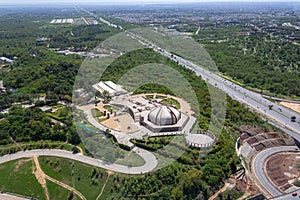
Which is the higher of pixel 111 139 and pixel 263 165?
pixel 111 139

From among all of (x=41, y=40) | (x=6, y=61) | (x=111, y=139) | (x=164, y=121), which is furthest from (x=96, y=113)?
(x=41, y=40)

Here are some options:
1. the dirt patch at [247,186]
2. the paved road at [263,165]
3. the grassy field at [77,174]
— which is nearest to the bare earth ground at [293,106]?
the paved road at [263,165]

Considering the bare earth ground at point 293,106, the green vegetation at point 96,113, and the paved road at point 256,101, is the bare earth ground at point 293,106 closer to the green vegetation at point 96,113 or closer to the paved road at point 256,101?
the paved road at point 256,101

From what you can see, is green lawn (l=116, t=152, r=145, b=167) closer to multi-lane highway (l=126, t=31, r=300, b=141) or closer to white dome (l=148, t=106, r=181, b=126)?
white dome (l=148, t=106, r=181, b=126)

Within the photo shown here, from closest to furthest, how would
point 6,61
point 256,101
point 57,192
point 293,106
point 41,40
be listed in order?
point 57,192 < point 293,106 < point 256,101 < point 6,61 < point 41,40

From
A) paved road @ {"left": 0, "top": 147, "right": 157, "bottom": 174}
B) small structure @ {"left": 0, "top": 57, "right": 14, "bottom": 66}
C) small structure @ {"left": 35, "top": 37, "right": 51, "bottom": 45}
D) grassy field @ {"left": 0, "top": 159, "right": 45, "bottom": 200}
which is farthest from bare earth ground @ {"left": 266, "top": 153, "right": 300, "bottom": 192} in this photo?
small structure @ {"left": 35, "top": 37, "right": 51, "bottom": 45}

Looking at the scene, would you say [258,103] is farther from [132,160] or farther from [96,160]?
[96,160]

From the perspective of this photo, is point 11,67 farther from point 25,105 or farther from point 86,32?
point 86,32

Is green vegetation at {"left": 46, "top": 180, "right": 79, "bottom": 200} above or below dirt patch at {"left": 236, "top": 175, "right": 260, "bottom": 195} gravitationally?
below
